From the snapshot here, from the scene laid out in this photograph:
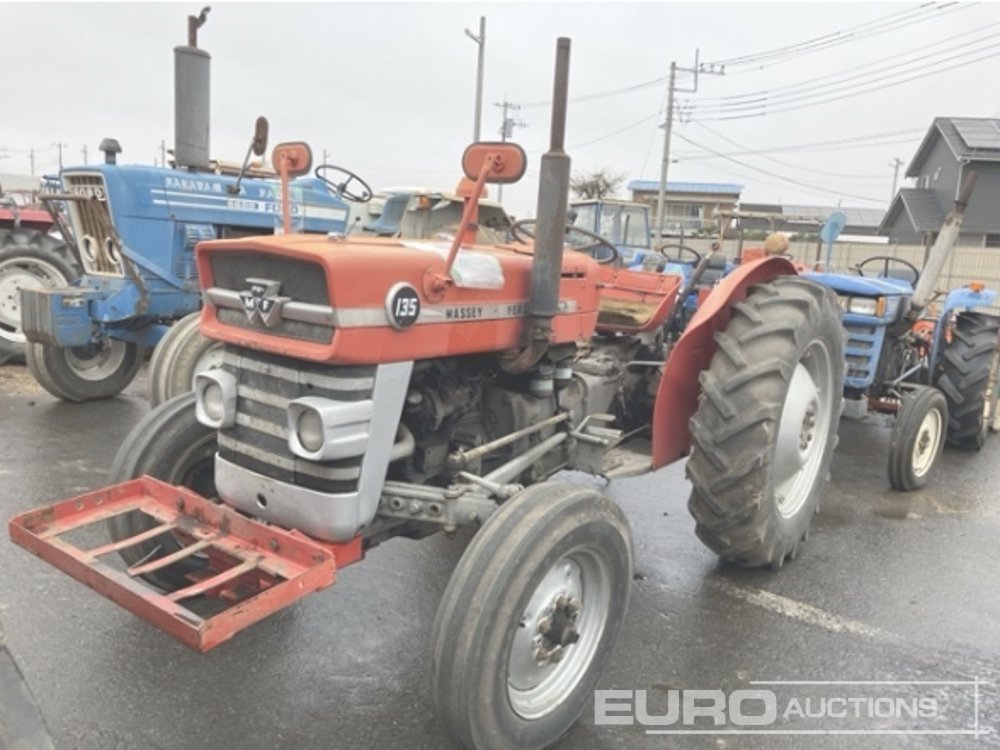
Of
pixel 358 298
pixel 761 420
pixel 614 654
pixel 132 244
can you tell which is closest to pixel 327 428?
pixel 358 298

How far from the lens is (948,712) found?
8.84 ft

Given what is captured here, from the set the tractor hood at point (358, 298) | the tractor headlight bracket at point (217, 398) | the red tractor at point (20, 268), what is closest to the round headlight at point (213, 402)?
the tractor headlight bracket at point (217, 398)

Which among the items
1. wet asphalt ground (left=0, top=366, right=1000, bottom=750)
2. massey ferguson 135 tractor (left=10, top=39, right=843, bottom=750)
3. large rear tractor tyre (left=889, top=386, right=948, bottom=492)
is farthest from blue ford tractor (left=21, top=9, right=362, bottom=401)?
large rear tractor tyre (left=889, top=386, right=948, bottom=492)

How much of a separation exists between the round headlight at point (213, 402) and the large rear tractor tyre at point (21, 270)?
583 centimetres

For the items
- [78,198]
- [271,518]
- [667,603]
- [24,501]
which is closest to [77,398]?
[78,198]

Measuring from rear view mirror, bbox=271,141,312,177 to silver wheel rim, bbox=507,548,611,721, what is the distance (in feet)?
5.98

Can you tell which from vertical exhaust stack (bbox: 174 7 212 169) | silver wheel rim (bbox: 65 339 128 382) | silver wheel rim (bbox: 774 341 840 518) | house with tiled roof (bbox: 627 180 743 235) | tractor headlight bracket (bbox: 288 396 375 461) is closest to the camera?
tractor headlight bracket (bbox: 288 396 375 461)

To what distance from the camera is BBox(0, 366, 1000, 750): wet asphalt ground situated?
2.48 m

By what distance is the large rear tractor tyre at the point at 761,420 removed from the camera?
3.04 m

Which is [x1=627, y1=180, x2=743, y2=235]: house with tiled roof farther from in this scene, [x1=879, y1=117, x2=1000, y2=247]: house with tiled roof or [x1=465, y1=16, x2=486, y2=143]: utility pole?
[x1=465, y1=16, x2=486, y2=143]: utility pole

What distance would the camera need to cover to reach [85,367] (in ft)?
21.4

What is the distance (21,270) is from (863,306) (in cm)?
737

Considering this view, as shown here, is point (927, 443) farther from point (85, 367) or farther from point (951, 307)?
point (85, 367)

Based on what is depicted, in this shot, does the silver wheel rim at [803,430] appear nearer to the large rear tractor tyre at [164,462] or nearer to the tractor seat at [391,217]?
the large rear tractor tyre at [164,462]
